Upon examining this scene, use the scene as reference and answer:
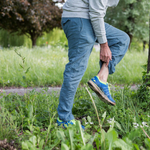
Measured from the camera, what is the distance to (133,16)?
13.7 meters

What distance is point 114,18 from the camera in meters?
14.6

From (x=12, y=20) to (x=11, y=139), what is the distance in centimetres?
1100

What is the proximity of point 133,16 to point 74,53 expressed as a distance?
1345cm

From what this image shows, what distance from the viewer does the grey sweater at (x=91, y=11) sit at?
5.18ft

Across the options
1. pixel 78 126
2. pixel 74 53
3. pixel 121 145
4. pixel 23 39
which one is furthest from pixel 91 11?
pixel 23 39

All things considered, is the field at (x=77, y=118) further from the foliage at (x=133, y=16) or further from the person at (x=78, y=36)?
the foliage at (x=133, y=16)

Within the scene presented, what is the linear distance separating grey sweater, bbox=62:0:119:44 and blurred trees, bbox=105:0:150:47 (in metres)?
12.9

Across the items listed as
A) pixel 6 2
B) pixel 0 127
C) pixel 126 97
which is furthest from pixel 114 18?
pixel 0 127

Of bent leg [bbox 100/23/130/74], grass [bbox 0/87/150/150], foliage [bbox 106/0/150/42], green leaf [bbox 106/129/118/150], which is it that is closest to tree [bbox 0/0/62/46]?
foliage [bbox 106/0/150/42]

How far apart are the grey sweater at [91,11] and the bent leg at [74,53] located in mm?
48

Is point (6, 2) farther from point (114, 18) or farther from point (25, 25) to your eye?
point (114, 18)

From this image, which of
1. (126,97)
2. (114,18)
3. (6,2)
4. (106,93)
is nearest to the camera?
(106,93)

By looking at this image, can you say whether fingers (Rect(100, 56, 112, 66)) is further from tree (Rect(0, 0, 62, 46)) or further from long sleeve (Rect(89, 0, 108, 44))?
tree (Rect(0, 0, 62, 46))

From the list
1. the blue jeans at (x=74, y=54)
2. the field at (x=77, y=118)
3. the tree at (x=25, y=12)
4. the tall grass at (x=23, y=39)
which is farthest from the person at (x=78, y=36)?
the tall grass at (x=23, y=39)
